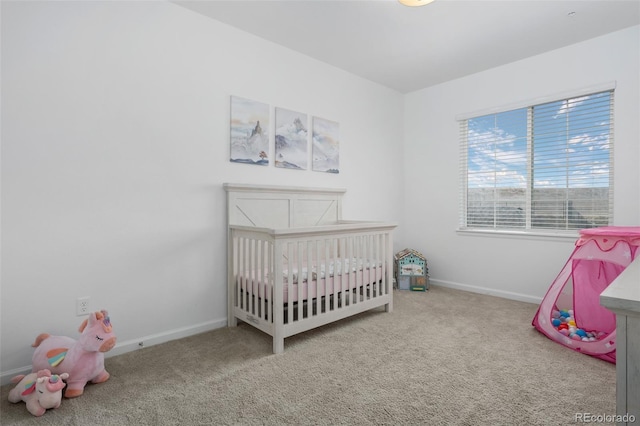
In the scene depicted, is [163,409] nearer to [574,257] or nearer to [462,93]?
[574,257]

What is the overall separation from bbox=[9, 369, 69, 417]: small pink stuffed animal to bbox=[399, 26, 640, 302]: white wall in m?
3.44

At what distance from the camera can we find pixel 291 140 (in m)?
2.93

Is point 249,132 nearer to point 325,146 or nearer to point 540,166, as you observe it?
point 325,146

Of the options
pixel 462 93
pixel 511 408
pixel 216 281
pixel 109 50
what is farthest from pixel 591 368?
pixel 109 50

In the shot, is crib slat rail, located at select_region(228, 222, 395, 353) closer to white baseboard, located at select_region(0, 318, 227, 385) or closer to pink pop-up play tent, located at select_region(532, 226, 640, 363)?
white baseboard, located at select_region(0, 318, 227, 385)

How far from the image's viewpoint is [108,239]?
78.8 inches

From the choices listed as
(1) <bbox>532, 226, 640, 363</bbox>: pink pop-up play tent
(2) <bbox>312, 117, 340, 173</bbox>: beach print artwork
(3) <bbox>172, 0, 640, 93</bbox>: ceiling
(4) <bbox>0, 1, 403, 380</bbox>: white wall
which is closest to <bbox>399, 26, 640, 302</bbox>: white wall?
(3) <bbox>172, 0, 640, 93</bbox>: ceiling

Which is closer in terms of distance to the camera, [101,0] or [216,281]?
[101,0]

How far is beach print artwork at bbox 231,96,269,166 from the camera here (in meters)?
2.56

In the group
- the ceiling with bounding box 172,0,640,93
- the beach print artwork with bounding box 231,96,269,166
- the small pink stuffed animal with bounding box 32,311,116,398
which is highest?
the ceiling with bounding box 172,0,640,93

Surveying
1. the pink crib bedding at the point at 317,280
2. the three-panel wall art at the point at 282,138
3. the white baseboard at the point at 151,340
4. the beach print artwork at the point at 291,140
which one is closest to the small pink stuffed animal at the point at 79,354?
the white baseboard at the point at 151,340

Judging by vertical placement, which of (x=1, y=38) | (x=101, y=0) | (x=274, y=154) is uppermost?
(x=101, y=0)

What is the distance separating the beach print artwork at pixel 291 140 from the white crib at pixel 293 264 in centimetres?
26

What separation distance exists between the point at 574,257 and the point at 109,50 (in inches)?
129
